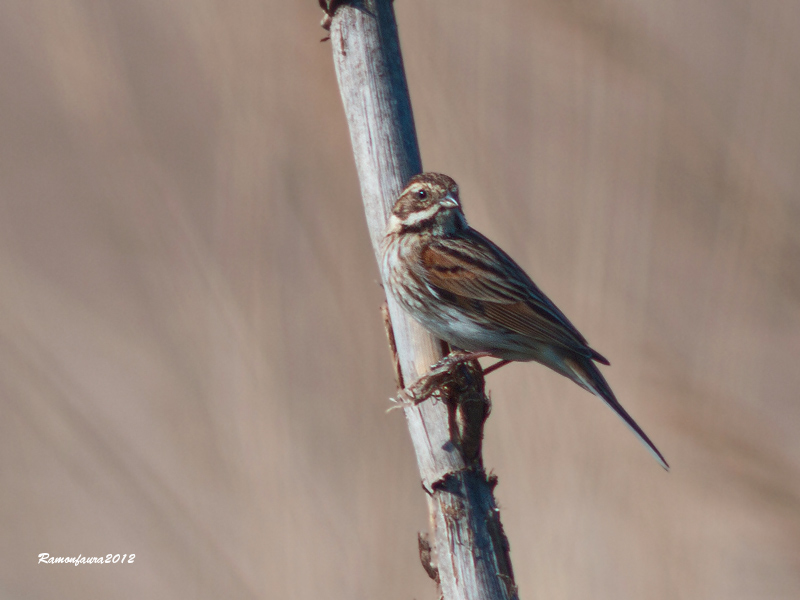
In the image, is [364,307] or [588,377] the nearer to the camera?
[588,377]

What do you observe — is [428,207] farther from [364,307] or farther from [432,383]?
[364,307]

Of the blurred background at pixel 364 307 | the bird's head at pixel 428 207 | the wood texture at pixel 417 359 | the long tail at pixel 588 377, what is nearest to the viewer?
the wood texture at pixel 417 359

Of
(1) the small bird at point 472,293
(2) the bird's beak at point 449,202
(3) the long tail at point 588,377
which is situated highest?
(2) the bird's beak at point 449,202

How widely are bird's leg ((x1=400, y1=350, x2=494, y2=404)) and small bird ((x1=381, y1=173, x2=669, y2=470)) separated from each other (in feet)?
0.88

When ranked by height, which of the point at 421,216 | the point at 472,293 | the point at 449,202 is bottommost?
the point at 472,293

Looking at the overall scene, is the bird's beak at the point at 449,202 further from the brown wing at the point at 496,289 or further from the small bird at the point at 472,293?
the brown wing at the point at 496,289

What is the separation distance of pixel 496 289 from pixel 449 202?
374mm

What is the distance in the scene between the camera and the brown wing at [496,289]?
102 inches

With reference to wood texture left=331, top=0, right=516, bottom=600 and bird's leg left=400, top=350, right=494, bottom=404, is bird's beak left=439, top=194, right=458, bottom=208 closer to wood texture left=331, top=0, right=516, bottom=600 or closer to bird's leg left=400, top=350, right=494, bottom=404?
wood texture left=331, top=0, right=516, bottom=600

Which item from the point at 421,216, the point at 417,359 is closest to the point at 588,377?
the point at 417,359

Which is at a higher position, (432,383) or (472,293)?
(472,293)

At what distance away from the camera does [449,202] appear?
104 inches

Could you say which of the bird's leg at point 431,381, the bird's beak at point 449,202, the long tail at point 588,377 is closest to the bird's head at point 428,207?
the bird's beak at point 449,202

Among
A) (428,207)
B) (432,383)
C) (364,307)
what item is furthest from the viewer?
(364,307)
